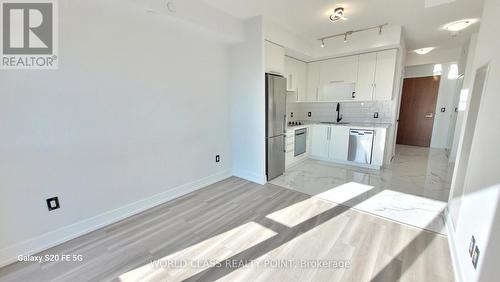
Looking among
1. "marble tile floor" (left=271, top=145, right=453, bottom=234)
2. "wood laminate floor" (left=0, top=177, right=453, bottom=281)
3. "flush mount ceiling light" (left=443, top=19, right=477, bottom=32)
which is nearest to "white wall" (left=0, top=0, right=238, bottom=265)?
"wood laminate floor" (left=0, top=177, right=453, bottom=281)

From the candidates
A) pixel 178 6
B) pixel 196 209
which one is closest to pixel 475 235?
pixel 196 209

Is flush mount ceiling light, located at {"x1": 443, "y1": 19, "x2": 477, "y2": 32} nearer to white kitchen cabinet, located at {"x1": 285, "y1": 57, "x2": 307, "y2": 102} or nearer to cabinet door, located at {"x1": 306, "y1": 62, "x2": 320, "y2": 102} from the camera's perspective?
cabinet door, located at {"x1": 306, "y1": 62, "x2": 320, "y2": 102}

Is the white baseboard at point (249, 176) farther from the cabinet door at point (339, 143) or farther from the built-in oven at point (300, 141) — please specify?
the cabinet door at point (339, 143)

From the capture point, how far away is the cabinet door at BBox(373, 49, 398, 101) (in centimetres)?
389

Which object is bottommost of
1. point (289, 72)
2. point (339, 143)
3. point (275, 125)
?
point (339, 143)

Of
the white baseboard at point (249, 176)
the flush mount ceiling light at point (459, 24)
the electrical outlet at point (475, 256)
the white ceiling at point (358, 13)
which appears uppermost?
the white ceiling at point (358, 13)

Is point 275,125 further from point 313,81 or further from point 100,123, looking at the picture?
point 100,123

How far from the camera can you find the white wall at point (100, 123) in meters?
1.80

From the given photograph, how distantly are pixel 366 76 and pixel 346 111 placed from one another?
0.98 meters

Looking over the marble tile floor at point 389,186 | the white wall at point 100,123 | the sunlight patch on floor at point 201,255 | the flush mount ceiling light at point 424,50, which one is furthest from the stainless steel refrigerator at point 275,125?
the flush mount ceiling light at point 424,50

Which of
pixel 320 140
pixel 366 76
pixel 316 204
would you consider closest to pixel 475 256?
pixel 316 204

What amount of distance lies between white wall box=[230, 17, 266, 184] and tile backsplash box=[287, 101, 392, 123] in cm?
183

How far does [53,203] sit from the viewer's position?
1996mm

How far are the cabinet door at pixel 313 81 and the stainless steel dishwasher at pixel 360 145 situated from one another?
1262 mm
